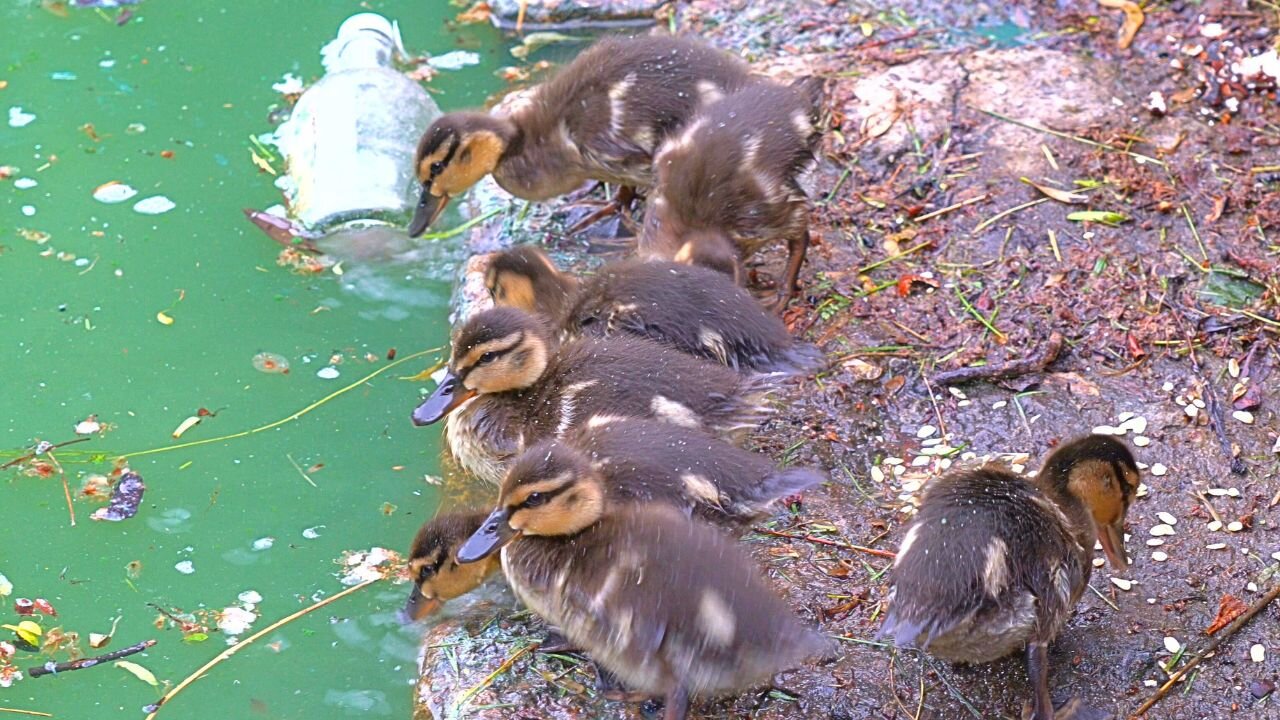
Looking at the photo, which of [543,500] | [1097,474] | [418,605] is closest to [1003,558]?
[1097,474]

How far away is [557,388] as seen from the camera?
3592mm

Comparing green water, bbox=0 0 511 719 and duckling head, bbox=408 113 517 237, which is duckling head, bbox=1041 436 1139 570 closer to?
green water, bbox=0 0 511 719

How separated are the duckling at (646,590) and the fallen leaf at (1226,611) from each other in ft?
3.48

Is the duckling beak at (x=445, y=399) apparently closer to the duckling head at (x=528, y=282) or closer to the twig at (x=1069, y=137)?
the duckling head at (x=528, y=282)

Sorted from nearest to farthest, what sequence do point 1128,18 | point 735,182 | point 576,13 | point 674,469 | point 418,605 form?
point 674,469
point 418,605
point 735,182
point 1128,18
point 576,13

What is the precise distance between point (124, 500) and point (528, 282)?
1.32 meters

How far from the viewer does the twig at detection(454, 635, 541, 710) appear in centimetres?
319

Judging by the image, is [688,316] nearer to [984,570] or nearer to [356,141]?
[984,570]

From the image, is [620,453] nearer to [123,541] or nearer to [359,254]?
[123,541]

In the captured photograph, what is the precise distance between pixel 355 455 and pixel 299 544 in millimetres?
378

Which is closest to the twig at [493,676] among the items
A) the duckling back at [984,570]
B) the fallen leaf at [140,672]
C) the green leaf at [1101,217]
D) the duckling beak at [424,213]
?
the fallen leaf at [140,672]

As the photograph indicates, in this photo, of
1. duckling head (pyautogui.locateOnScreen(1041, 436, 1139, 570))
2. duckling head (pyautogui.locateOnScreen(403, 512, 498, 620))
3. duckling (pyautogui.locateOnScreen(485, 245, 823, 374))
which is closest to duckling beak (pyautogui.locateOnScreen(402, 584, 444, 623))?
duckling head (pyautogui.locateOnScreen(403, 512, 498, 620))

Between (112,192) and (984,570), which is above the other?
(984,570)

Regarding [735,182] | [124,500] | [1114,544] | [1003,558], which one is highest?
[735,182]
